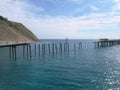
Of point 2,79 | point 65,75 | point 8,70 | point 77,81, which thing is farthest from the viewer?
point 8,70

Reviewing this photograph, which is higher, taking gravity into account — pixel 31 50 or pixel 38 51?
pixel 31 50

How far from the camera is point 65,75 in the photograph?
36.5m

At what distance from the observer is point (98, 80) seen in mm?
32500

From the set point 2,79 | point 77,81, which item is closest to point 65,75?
point 77,81

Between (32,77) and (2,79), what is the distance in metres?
4.67

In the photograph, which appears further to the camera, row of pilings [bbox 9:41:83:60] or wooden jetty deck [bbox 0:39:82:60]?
row of pilings [bbox 9:41:83:60]

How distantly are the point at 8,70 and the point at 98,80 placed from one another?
18.0 metres

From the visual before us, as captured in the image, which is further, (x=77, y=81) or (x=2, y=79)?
(x=2, y=79)

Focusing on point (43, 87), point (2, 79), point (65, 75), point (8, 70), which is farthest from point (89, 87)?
point (8, 70)

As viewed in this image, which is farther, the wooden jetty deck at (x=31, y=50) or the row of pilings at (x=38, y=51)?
the row of pilings at (x=38, y=51)

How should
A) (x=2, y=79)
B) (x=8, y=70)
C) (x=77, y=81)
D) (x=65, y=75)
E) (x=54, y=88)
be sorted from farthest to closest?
(x=8, y=70), (x=65, y=75), (x=2, y=79), (x=77, y=81), (x=54, y=88)

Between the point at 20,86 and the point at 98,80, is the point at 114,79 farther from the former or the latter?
the point at 20,86

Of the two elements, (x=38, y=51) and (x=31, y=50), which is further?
(x=31, y=50)

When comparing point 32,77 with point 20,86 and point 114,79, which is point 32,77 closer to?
point 20,86
